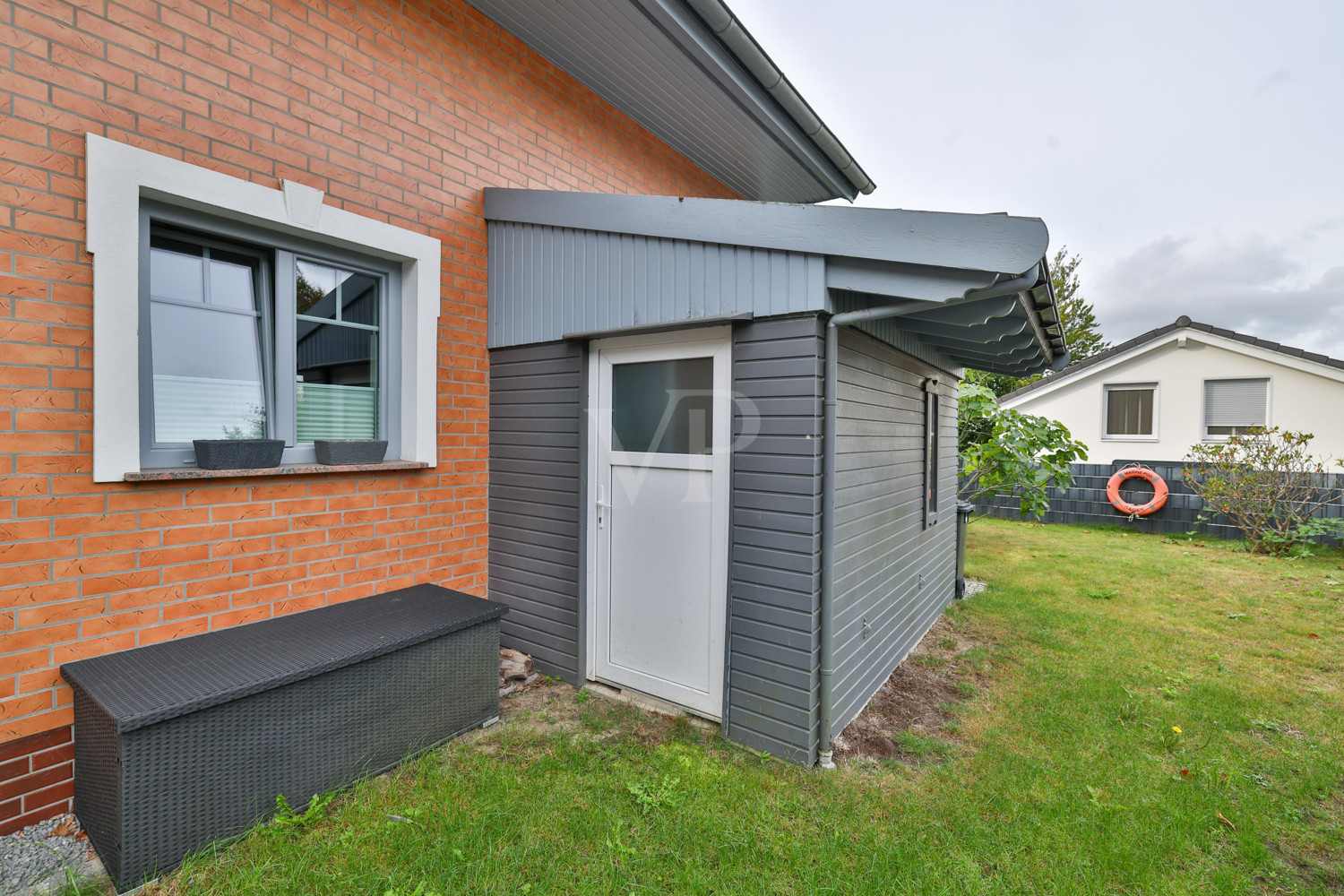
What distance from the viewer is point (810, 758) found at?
266cm

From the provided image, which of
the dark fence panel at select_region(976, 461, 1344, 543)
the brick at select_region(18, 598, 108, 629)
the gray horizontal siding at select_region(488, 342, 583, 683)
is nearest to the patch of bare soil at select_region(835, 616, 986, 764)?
the gray horizontal siding at select_region(488, 342, 583, 683)

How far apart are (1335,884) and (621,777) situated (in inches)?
111

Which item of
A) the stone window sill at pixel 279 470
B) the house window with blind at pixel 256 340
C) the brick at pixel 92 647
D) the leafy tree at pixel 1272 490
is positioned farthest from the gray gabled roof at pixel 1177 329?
the brick at pixel 92 647

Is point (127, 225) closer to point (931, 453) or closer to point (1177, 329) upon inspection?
point (931, 453)

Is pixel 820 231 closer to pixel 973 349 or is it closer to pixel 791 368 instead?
pixel 791 368

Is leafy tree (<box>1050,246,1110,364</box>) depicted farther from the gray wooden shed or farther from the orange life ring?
the gray wooden shed

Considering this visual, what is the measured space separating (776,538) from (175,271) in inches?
127

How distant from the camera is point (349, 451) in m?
3.15

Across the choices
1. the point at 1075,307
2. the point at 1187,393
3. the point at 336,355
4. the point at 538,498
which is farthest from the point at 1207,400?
the point at 1075,307

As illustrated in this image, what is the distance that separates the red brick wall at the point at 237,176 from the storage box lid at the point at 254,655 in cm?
18

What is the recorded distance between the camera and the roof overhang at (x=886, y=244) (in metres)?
2.15

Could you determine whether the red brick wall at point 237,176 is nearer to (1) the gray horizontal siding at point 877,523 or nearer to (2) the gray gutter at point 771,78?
(2) the gray gutter at point 771,78

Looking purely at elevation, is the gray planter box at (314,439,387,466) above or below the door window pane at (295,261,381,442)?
below

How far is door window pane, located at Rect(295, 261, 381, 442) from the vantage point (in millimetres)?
3051
